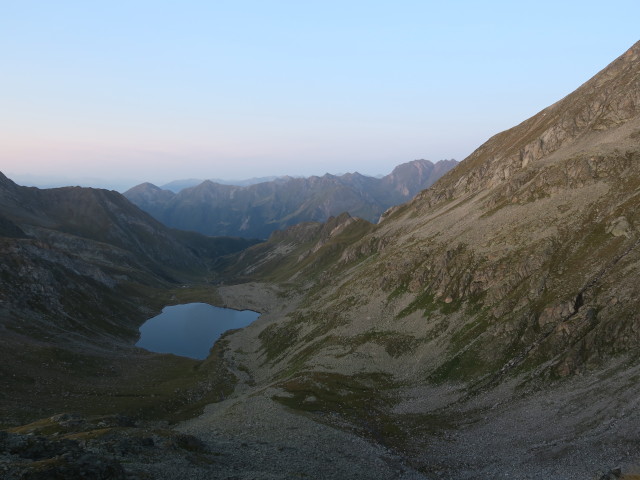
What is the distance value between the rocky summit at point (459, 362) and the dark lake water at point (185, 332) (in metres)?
17.6

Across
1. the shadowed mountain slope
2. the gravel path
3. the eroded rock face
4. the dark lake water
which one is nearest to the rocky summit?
the gravel path

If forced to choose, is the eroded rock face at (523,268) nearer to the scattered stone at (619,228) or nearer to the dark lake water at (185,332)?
the scattered stone at (619,228)

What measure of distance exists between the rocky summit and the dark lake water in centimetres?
1755

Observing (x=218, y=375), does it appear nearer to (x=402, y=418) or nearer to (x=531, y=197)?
(x=402, y=418)

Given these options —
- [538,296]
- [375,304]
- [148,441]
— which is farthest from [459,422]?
[375,304]

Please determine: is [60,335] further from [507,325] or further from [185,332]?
[507,325]

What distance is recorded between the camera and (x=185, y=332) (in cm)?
17712

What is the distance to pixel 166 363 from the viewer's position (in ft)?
403

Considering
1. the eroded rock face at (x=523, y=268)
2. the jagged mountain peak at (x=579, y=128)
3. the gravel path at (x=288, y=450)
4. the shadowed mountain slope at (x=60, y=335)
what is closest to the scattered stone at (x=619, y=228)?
the eroded rock face at (x=523, y=268)

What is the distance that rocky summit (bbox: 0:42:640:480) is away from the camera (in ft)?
146

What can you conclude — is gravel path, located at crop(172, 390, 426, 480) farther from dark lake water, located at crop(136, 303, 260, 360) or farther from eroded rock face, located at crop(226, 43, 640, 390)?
dark lake water, located at crop(136, 303, 260, 360)

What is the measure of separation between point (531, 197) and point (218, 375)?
91917 millimetres

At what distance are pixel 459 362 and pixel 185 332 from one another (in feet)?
417

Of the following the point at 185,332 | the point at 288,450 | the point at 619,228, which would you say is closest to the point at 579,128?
the point at 619,228
